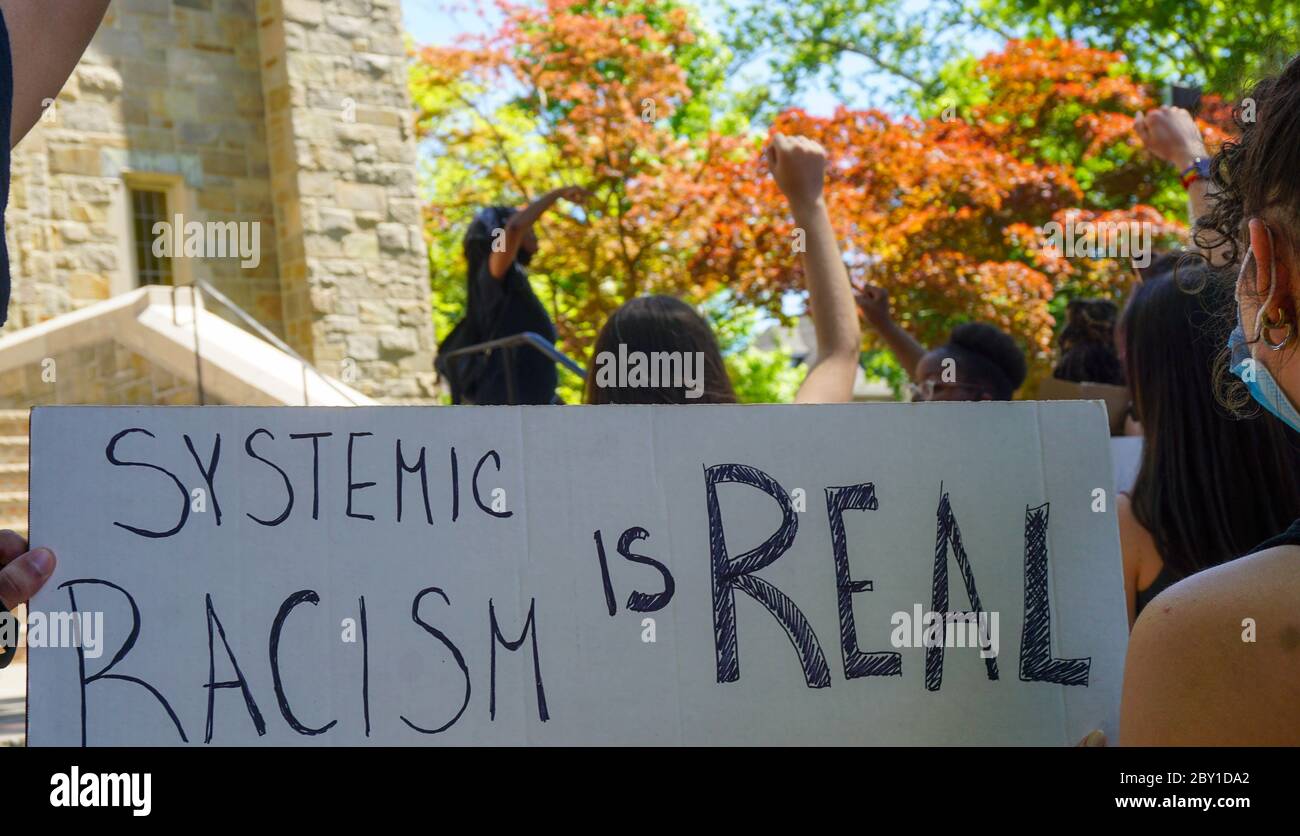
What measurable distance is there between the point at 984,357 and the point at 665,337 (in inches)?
69.3

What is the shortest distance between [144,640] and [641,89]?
1264 cm

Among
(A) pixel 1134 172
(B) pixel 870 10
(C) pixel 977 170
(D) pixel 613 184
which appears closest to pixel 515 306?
(C) pixel 977 170

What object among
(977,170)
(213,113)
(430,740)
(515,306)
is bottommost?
(430,740)

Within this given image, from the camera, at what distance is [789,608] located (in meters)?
1.80

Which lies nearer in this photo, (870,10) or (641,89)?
(641,89)

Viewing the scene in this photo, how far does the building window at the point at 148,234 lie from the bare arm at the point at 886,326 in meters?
10.0

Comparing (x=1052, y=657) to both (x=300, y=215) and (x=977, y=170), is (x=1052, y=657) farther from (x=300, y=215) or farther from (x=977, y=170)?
(x=300, y=215)

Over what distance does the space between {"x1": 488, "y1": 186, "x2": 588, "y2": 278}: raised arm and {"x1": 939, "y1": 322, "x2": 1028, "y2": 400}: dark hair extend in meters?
1.64

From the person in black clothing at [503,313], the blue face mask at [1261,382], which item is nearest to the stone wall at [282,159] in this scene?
the person in black clothing at [503,313]

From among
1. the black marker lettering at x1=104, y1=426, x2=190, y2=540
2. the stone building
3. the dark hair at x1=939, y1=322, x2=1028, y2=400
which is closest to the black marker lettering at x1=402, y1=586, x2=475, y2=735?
the black marker lettering at x1=104, y1=426, x2=190, y2=540

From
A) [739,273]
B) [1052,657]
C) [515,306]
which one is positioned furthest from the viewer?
[739,273]

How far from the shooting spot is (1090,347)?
4.90 m

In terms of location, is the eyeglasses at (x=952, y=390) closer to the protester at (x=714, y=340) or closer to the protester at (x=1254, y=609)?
the protester at (x=714, y=340)
